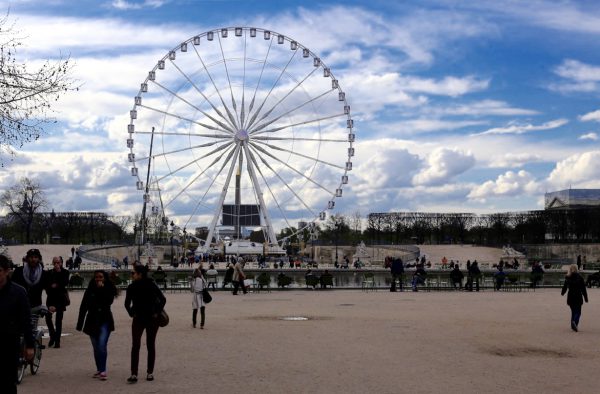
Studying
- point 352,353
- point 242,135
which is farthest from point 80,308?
point 242,135

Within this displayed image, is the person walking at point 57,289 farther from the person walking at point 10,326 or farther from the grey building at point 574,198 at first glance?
the grey building at point 574,198

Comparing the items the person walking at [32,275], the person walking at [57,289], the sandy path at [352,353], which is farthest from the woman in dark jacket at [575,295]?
the person walking at [32,275]

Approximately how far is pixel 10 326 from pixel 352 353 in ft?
21.4

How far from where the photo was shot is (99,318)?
10.1 m

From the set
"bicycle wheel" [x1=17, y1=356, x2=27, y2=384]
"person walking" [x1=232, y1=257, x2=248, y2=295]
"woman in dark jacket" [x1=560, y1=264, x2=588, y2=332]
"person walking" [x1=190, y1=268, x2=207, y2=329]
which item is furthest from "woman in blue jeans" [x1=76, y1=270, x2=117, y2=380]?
"person walking" [x1=232, y1=257, x2=248, y2=295]

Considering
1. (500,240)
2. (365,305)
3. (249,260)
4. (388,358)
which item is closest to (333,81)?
(249,260)

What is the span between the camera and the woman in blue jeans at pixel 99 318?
9.96m

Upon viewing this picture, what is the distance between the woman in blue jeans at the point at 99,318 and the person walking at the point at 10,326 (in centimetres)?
292

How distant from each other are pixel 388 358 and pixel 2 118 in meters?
8.24

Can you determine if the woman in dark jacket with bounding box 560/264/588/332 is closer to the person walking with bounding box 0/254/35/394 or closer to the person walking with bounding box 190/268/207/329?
the person walking with bounding box 190/268/207/329

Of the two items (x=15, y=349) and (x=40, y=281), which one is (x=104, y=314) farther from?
(x=15, y=349)

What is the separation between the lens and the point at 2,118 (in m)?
14.9

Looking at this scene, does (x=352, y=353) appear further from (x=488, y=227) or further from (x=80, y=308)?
(x=488, y=227)

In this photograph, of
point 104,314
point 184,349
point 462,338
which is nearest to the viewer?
point 104,314
